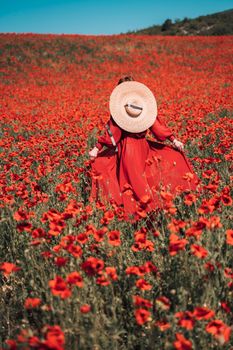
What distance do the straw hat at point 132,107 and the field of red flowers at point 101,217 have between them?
66 cm

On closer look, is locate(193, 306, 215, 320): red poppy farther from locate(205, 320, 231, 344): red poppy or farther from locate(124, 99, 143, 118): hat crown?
locate(124, 99, 143, 118): hat crown

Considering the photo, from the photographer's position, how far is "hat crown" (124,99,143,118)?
3957mm

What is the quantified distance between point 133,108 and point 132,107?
2 centimetres

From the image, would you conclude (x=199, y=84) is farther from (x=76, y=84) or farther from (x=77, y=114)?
(x=77, y=114)

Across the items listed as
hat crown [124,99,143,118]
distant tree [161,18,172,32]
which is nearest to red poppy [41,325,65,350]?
hat crown [124,99,143,118]

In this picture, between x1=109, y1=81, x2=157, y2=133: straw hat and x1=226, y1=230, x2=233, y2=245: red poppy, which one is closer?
x1=226, y1=230, x2=233, y2=245: red poppy

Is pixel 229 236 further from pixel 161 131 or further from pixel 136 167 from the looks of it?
pixel 161 131

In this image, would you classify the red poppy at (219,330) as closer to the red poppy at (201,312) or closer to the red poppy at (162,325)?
the red poppy at (201,312)

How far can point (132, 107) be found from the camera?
3.96 m

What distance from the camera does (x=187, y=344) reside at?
4.39 feet

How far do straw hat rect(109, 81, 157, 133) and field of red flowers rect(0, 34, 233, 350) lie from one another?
0.66m

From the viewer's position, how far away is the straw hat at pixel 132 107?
3.96m

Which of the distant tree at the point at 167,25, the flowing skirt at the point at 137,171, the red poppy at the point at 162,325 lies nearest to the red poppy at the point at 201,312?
the red poppy at the point at 162,325

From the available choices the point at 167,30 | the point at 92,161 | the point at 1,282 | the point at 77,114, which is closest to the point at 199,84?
the point at 77,114
